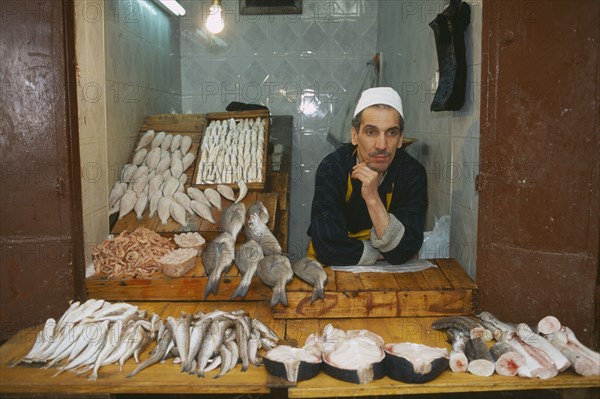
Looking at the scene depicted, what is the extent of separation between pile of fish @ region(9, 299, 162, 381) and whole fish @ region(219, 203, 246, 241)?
1182mm

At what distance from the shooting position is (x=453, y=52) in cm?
425

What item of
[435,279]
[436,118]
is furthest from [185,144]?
[435,279]

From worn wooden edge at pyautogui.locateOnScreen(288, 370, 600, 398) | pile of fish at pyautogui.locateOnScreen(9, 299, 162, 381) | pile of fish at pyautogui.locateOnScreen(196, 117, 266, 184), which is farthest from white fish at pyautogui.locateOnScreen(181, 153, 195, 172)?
worn wooden edge at pyautogui.locateOnScreen(288, 370, 600, 398)

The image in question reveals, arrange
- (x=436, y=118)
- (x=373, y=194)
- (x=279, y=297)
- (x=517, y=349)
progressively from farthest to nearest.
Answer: (x=436, y=118) → (x=373, y=194) → (x=279, y=297) → (x=517, y=349)

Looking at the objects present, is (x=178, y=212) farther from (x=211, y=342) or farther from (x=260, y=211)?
(x=211, y=342)

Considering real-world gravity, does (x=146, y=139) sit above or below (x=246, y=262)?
above

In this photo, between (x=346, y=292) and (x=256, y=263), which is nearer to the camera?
(x=346, y=292)

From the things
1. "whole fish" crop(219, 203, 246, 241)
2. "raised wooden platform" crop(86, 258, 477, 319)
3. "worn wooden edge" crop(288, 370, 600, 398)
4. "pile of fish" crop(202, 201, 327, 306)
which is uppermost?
"whole fish" crop(219, 203, 246, 241)

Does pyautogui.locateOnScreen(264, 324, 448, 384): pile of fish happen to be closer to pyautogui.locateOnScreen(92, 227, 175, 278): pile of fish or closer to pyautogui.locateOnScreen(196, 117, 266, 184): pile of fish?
pyautogui.locateOnScreen(92, 227, 175, 278): pile of fish

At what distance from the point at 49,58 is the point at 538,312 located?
3.57 meters

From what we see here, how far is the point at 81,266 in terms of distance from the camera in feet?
13.5

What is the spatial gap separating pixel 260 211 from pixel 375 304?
1.38 meters

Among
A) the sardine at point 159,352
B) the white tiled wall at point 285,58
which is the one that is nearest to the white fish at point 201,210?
the sardine at point 159,352

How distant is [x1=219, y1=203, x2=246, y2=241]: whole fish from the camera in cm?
473
